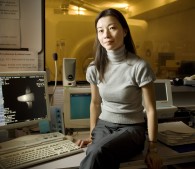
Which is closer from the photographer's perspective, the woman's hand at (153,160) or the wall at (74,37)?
the woman's hand at (153,160)

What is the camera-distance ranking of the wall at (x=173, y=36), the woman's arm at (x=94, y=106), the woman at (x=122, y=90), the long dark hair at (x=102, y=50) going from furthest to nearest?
the wall at (x=173, y=36) < the woman's arm at (x=94, y=106) < the long dark hair at (x=102, y=50) < the woman at (x=122, y=90)

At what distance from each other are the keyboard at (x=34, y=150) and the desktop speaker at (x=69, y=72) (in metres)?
0.42

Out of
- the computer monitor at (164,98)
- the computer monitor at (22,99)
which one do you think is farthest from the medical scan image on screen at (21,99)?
the computer monitor at (164,98)

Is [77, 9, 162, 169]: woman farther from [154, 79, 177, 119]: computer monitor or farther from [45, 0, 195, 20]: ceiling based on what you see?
[45, 0, 195, 20]: ceiling

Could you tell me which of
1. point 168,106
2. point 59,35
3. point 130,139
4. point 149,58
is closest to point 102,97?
point 130,139

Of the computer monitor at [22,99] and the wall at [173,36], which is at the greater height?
the wall at [173,36]

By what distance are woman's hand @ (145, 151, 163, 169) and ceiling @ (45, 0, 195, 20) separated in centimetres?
145

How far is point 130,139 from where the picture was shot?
1349 mm

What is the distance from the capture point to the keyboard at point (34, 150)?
123cm

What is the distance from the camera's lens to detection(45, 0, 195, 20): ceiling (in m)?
2.36

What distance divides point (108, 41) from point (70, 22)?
3.25 ft

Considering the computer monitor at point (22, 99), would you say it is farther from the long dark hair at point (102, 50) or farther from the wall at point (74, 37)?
the wall at point (74, 37)

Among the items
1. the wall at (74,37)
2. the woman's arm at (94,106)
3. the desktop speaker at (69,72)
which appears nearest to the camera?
the woman's arm at (94,106)

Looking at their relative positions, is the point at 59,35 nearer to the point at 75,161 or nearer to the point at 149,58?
the point at 149,58
